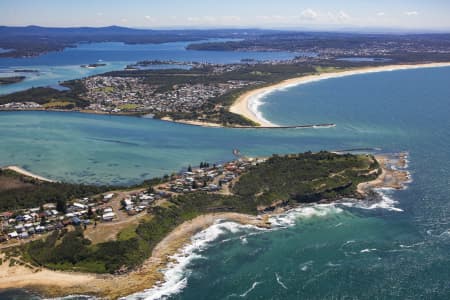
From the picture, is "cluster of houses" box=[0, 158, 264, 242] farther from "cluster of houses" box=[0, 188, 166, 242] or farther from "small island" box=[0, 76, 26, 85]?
"small island" box=[0, 76, 26, 85]

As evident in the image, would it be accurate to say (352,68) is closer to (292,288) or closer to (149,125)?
(149,125)

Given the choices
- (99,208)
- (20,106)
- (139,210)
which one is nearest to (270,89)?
(20,106)

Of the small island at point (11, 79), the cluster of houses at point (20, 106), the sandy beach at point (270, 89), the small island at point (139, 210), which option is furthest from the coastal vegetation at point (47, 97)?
the small island at point (139, 210)

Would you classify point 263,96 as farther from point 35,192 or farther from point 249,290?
point 249,290

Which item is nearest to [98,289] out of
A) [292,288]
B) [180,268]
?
[180,268]

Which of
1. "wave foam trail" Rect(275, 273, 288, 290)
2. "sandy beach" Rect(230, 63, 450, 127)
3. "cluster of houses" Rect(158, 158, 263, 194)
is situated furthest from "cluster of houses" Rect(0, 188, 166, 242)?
"sandy beach" Rect(230, 63, 450, 127)

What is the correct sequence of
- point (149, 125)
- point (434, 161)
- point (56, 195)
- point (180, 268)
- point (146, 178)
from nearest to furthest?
point (180, 268) → point (56, 195) → point (146, 178) → point (434, 161) → point (149, 125)
